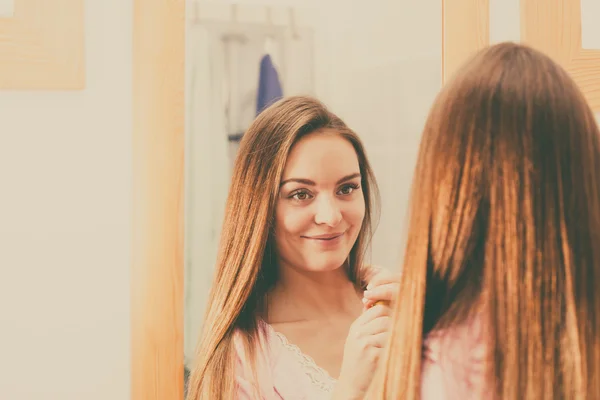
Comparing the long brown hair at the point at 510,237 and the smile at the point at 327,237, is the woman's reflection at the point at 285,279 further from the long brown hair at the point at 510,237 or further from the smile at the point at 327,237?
the long brown hair at the point at 510,237

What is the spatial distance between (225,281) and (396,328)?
11.0 inches

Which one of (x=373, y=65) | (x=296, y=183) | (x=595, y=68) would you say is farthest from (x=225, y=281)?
(x=595, y=68)

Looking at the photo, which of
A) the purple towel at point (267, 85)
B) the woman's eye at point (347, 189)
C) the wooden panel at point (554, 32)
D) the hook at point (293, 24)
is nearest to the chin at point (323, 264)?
the woman's eye at point (347, 189)

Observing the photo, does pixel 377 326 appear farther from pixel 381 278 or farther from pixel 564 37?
pixel 564 37

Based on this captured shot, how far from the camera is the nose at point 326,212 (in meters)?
0.96

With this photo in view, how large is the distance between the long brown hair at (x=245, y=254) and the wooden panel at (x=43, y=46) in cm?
29

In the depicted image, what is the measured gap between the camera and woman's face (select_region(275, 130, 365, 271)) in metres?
0.96

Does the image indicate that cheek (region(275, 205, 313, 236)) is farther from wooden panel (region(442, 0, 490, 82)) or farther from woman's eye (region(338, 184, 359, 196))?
wooden panel (region(442, 0, 490, 82))

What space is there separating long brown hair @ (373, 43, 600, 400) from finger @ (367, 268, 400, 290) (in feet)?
0.50

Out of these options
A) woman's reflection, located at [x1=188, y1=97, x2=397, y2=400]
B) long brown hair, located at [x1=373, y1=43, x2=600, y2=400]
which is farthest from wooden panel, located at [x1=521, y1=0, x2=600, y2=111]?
woman's reflection, located at [x1=188, y1=97, x2=397, y2=400]

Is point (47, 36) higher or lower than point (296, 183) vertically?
higher

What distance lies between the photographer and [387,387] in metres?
0.82

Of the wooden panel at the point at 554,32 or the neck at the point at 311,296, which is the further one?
the wooden panel at the point at 554,32

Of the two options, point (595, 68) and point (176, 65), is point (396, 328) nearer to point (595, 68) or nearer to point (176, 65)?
point (176, 65)
